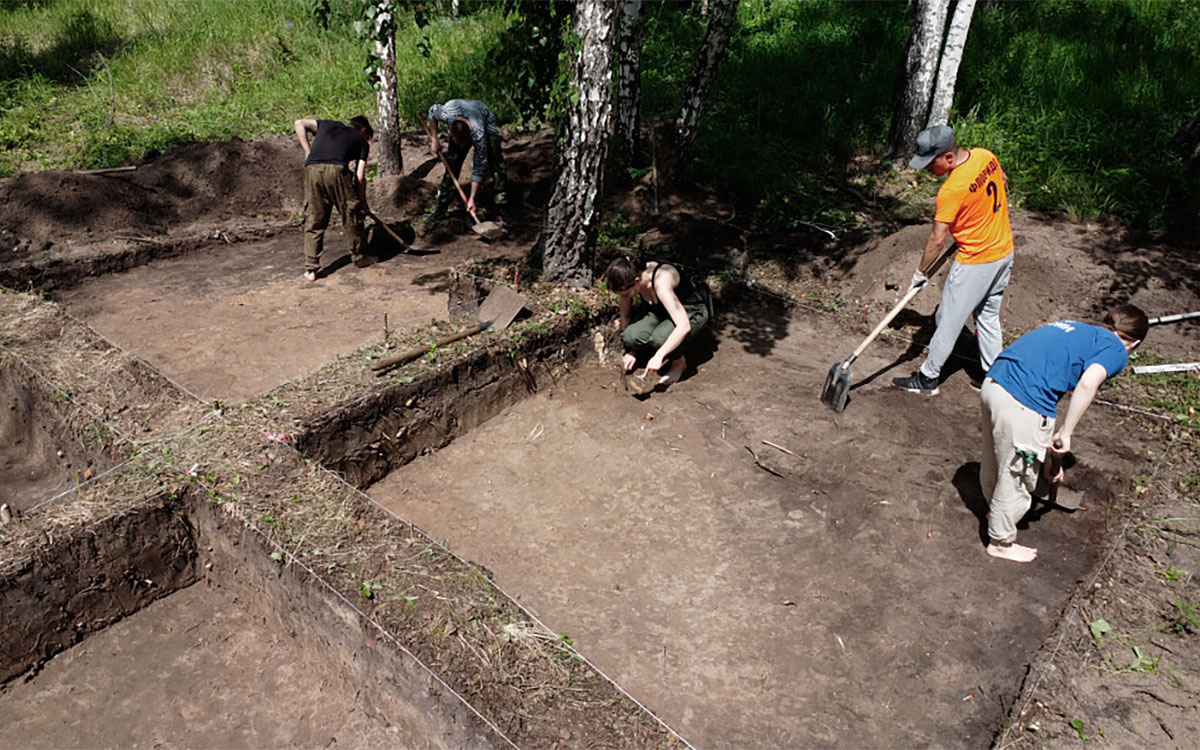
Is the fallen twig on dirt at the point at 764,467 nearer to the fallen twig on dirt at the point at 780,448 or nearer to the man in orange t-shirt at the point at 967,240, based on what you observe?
the fallen twig on dirt at the point at 780,448

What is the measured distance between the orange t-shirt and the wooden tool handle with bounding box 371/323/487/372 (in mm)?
3331

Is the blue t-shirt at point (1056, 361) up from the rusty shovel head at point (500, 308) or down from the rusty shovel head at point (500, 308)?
up

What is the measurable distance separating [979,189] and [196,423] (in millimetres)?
5092

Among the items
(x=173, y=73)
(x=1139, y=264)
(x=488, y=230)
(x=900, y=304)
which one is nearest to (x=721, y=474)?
(x=900, y=304)

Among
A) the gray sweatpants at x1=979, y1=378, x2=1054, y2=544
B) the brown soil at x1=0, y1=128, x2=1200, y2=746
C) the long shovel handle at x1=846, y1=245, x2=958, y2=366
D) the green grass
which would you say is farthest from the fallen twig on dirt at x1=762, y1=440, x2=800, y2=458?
the green grass

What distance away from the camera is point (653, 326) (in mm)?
5648

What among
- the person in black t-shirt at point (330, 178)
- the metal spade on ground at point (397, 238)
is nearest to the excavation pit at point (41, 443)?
the person in black t-shirt at point (330, 178)

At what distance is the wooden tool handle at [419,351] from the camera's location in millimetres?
5185

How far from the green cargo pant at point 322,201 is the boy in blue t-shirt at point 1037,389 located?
5.70 m

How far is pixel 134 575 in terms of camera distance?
394cm

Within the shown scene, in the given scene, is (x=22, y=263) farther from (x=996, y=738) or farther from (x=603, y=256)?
(x=996, y=738)

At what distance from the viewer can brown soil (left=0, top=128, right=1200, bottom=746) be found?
3.45 m

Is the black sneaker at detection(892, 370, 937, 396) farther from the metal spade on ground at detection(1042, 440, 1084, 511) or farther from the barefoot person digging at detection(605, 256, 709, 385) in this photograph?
the barefoot person digging at detection(605, 256, 709, 385)

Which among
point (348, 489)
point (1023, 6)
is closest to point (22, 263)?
point (348, 489)
